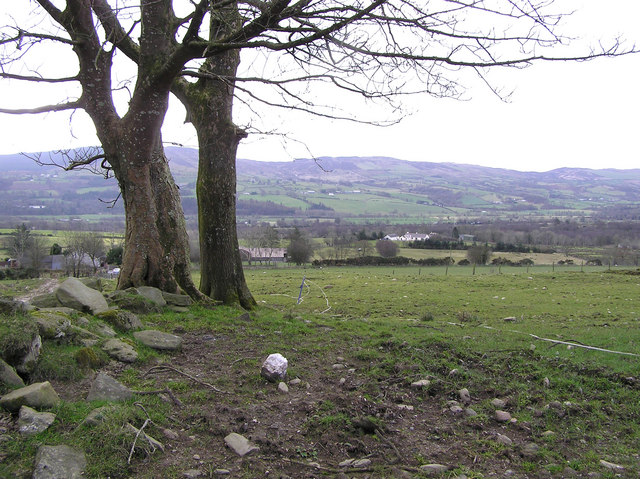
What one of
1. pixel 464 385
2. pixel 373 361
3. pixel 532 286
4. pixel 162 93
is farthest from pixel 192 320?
pixel 532 286

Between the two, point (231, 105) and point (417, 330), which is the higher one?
point (231, 105)

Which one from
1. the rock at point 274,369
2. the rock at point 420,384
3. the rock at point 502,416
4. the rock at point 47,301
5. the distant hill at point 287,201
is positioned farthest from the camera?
the distant hill at point 287,201

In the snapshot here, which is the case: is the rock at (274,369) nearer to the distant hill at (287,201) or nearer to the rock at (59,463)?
the rock at (59,463)

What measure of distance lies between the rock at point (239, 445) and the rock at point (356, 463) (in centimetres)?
70

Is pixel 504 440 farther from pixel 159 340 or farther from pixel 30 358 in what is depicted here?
pixel 30 358

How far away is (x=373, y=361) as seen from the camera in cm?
598

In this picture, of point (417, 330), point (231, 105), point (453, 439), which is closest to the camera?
point (453, 439)

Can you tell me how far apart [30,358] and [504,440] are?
446cm

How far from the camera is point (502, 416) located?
4422mm

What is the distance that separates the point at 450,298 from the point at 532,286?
6683mm

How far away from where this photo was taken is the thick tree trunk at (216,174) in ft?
32.1

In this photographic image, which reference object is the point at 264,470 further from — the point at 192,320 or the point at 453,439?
the point at 192,320

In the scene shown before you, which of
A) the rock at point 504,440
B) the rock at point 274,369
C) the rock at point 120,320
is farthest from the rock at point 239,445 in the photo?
the rock at point 120,320

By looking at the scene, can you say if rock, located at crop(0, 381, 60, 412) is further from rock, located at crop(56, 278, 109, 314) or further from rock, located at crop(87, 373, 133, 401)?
rock, located at crop(56, 278, 109, 314)
